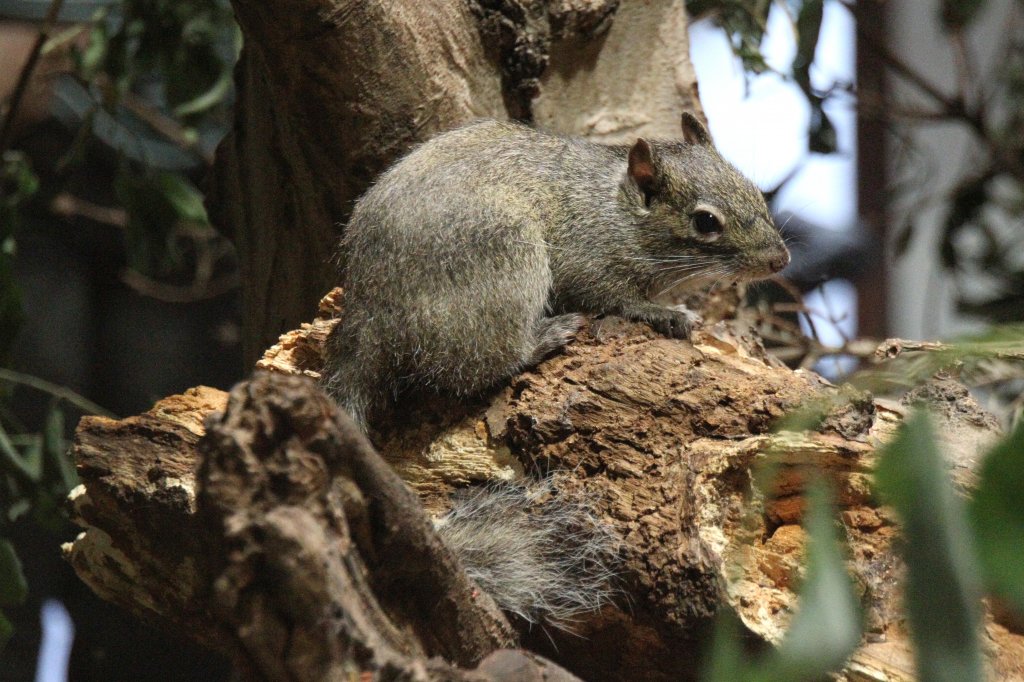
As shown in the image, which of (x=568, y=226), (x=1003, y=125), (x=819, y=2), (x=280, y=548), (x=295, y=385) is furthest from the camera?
(x=1003, y=125)

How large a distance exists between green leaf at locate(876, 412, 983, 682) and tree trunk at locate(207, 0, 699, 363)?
6.03 ft

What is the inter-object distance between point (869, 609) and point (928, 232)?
16.8 ft

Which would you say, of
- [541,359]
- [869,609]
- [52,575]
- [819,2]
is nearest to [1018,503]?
[869,609]

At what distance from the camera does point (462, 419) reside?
214 cm

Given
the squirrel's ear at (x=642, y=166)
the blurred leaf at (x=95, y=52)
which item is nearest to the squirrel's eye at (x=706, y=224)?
the squirrel's ear at (x=642, y=166)

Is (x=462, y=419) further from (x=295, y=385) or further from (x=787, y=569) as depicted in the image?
(x=295, y=385)

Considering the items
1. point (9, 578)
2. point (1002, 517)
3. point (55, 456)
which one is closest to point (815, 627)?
point (1002, 517)

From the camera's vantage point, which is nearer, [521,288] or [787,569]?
[787,569]

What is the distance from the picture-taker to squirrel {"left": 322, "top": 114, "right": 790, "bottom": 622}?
1.93 m

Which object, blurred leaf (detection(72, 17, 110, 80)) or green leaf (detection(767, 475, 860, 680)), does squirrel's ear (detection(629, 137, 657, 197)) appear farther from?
blurred leaf (detection(72, 17, 110, 80))

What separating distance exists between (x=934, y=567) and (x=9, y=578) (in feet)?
7.95

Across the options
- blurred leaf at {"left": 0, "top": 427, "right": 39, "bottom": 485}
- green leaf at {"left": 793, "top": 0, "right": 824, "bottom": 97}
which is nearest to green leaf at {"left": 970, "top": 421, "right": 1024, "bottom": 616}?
green leaf at {"left": 793, "top": 0, "right": 824, "bottom": 97}

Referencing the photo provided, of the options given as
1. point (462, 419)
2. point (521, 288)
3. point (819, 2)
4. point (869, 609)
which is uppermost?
point (819, 2)

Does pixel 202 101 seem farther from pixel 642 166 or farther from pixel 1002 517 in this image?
pixel 1002 517
